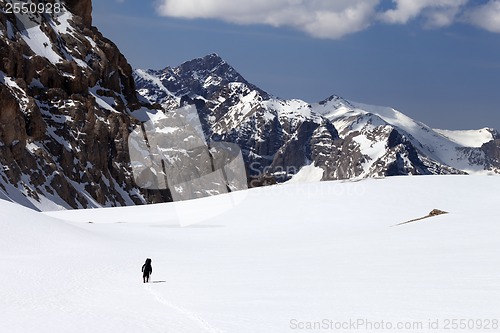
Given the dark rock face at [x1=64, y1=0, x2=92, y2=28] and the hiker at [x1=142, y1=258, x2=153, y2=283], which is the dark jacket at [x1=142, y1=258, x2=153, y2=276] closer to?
the hiker at [x1=142, y1=258, x2=153, y2=283]

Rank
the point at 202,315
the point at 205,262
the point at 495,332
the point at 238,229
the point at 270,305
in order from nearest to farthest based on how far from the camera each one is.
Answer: the point at 495,332
the point at 202,315
the point at 270,305
the point at 205,262
the point at 238,229

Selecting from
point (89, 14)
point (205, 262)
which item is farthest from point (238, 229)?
point (89, 14)

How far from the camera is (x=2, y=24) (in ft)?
423

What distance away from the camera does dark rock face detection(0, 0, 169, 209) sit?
107 metres

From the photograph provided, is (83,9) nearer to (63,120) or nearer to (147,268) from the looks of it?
(63,120)

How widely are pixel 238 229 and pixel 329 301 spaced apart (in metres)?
27.2

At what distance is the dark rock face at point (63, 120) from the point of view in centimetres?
10675

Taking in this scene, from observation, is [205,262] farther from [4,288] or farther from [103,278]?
[4,288]

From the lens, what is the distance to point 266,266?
24.4 m
